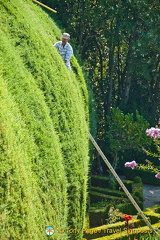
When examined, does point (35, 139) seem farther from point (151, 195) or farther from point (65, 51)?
point (151, 195)

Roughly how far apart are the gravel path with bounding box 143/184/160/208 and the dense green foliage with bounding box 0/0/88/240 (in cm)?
664

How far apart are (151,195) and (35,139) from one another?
1158 cm

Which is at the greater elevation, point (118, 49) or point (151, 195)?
point (118, 49)

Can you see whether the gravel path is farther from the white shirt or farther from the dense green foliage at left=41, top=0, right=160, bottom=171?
the white shirt

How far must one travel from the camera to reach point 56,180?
18.6ft

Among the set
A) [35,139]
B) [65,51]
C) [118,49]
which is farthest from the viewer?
[118,49]

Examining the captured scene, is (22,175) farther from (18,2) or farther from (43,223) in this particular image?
(18,2)

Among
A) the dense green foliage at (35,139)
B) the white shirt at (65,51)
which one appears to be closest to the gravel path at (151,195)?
the white shirt at (65,51)

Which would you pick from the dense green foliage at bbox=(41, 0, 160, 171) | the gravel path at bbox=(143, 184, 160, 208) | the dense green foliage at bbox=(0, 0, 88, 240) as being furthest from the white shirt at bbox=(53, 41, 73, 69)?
the dense green foliage at bbox=(41, 0, 160, 171)

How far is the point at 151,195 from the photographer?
53.0 ft

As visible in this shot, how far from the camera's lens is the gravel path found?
14.8 m

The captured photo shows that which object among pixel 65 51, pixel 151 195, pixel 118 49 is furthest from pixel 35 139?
pixel 118 49

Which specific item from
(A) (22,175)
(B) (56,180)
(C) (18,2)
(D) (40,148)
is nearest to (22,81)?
(D) (40,148)

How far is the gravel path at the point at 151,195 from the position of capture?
48.4 feet
